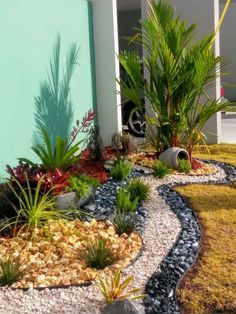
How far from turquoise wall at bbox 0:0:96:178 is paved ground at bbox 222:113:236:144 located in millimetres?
3745

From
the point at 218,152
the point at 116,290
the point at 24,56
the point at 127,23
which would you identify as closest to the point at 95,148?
the point at 24,56

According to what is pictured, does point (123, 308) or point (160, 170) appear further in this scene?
point (160, 170)

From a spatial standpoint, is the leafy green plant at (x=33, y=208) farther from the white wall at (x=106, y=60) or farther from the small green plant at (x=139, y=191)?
the white wall at (x=106, y=60)

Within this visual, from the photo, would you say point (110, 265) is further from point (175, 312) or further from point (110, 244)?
Answer: point (175, 312)

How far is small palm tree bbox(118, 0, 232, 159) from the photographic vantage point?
7527mm

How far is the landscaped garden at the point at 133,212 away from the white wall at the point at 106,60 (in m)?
0.77

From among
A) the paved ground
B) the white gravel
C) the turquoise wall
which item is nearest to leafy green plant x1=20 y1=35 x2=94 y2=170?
the turquoise wall

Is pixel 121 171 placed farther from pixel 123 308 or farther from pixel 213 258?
pixel 123 308

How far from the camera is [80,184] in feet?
18.4

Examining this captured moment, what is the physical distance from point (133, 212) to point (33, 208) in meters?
1.01

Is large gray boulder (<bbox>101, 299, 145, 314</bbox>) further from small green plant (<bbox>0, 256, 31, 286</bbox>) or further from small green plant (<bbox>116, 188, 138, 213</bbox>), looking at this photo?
small green plant (<bbox>116, 188, 138, 213</bbox>)

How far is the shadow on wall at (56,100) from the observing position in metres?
7.37

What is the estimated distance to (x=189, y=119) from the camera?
8133mm

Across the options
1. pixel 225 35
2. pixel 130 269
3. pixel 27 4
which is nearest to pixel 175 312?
pixel 130 269
